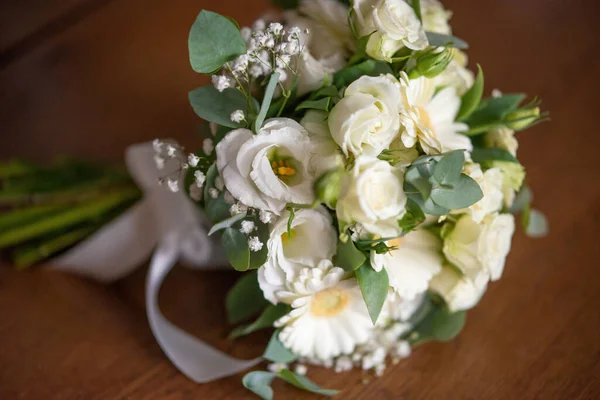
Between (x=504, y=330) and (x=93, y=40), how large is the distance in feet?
2.51

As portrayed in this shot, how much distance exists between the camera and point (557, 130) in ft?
2.71

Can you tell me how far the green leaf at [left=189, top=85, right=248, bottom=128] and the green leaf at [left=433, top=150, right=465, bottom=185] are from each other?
0.59ft

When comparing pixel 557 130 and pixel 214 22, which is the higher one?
pixel 214 22

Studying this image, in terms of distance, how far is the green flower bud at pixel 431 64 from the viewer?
1.73 ft

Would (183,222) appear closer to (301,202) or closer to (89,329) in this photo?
(89,329)

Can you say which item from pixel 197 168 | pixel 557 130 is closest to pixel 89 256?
pixel 197 168

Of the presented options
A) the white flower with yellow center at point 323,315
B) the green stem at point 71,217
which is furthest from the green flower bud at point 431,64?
the green stem at point 71,217

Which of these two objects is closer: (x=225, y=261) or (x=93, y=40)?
(x=225, y=261)

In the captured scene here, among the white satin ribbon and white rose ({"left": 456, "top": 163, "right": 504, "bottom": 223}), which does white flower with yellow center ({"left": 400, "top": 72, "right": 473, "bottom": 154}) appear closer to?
white rose ({"left": 456, "top": 163, "right": 504, "bottom": 223})

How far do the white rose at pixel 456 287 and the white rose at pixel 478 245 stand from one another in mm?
15

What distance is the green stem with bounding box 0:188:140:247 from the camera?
78 centimetres

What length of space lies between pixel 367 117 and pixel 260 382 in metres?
0.31

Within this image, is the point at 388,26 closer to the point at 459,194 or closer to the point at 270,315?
the point at 459,194

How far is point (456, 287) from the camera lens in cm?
58
